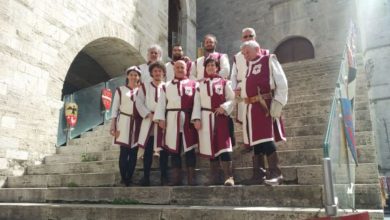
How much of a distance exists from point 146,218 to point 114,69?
26.0ft

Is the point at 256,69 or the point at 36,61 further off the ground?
the point at 36,61

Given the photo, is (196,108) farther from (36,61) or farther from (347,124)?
(36,61)

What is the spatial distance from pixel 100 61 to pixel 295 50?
8.03 m

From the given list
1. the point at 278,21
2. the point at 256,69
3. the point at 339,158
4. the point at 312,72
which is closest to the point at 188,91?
the point at 256,69

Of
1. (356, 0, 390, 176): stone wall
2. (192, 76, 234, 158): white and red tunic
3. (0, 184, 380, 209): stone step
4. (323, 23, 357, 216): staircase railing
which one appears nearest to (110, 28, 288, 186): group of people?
(192, 76, 234, 158): white and red tunic

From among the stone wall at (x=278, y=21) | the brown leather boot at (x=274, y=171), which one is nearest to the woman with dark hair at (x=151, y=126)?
the brown leather boot at (x=274, y=171)

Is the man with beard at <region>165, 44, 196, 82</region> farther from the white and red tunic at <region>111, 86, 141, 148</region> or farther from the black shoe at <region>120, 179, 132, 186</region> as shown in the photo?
the black shoe at <region>120, 179, 132, 186</region>

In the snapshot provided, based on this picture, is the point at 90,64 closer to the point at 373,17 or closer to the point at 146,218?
the point at 146,218

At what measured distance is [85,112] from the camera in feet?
25.8

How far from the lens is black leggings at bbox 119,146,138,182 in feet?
14.7

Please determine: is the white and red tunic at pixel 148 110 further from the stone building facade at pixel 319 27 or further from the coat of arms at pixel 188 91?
the stone building facade at pixel 319 27

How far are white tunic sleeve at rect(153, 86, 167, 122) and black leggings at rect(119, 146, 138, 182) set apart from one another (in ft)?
1.85

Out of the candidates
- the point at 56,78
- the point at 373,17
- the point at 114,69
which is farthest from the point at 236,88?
the point at 373,17

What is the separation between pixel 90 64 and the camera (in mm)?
11398
